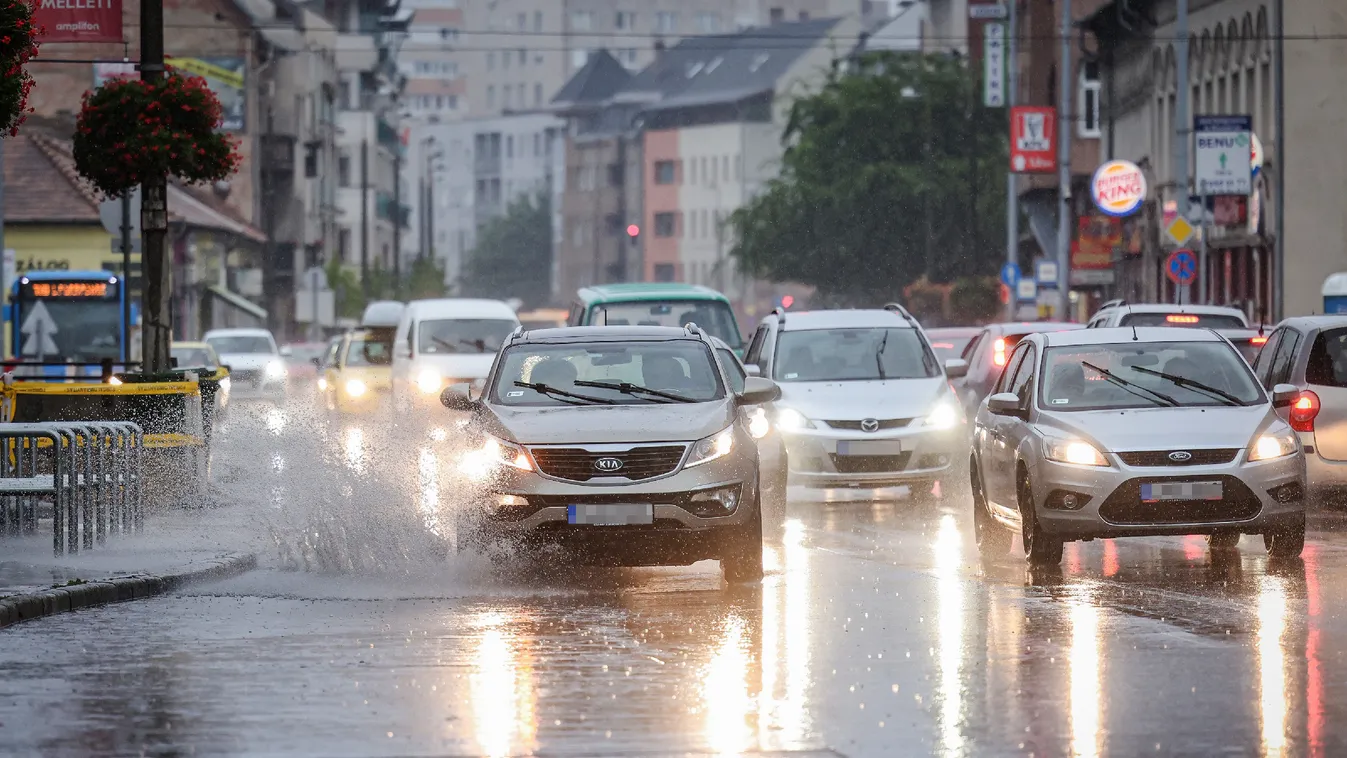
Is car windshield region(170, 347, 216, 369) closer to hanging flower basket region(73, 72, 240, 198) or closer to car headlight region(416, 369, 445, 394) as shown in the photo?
car headlight region(416, 369, 445, 394)

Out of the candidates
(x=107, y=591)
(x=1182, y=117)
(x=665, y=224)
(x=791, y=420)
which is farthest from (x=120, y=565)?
(x=665, y=224)

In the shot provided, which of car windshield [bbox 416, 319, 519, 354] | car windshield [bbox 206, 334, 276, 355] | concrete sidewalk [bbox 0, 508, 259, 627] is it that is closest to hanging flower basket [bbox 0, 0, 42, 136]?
concrete sidewalk [bbox 0, 508, 259, 627]

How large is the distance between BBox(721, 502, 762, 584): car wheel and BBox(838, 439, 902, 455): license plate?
7391mm

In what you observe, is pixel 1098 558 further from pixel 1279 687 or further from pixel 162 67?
pixel 162 67

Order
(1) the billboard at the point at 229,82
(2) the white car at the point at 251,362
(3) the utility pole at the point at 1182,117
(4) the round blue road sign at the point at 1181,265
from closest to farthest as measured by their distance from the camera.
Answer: (4) the round blue road sign at the point at 1181,265 → (3) the utility pole at the point at 1182,117 → (2) the white car at the point at 251,362 → (1) the billboard at the point at 229,82

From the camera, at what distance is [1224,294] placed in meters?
59.4

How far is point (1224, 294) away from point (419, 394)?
30586 mm

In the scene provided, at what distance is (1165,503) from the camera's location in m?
16.1

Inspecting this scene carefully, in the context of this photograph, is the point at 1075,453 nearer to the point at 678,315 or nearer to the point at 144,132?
the point at 144,132

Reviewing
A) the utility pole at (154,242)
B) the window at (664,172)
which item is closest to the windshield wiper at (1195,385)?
the utility pole at (154,242)

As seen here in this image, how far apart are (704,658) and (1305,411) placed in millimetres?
9982

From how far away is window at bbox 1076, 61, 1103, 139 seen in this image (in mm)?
74812

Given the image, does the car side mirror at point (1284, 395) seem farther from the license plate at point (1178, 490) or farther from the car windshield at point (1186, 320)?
the car windshield at point (1186, 320)

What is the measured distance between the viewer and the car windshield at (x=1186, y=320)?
91.2ft
